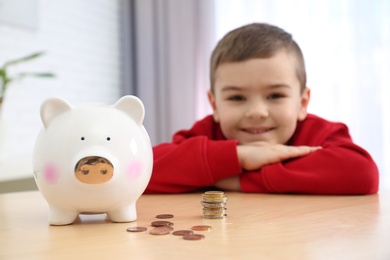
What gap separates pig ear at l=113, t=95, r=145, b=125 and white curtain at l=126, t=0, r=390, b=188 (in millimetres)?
1967

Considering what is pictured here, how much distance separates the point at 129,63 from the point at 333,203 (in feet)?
8.14

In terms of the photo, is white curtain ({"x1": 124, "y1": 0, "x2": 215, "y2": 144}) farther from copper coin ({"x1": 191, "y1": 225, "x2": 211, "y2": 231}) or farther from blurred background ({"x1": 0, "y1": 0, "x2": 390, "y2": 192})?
copper coin ({"x1": 191, "y1": 225, "x2": 211, "y2": 231})

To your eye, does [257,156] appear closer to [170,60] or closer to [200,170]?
[200,170]

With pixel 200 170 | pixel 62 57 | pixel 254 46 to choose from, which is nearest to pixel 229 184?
pixel 200 170

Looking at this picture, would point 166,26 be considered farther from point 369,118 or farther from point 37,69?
point 369,118

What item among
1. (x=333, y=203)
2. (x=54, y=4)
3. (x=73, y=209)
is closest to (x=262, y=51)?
(x=333, y=203)

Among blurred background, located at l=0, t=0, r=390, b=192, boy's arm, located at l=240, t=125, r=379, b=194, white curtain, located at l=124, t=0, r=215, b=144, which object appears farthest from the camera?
white curtain, located at l=124, t=0, r=215, b=144

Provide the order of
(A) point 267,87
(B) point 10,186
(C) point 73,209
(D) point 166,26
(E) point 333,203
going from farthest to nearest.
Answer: (D) point 166,26 → (B) point 10,186 → (A) point 267,87 → (E) point 333,203 → (C) point 73,209

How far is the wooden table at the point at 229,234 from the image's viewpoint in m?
0.42

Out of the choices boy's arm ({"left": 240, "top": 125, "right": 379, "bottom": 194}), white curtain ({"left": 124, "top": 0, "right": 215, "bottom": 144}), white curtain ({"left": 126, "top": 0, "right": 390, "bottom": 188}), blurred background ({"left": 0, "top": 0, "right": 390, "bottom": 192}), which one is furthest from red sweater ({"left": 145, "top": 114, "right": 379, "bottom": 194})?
white curtain ({"left": 124, "top": 0, "right": 215, "bottom": 144})

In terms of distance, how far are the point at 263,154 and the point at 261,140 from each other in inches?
6.4

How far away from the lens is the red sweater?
90cm

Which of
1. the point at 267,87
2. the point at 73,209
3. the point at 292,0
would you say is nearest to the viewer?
the point at 73,209

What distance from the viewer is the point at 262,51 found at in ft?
3.58
